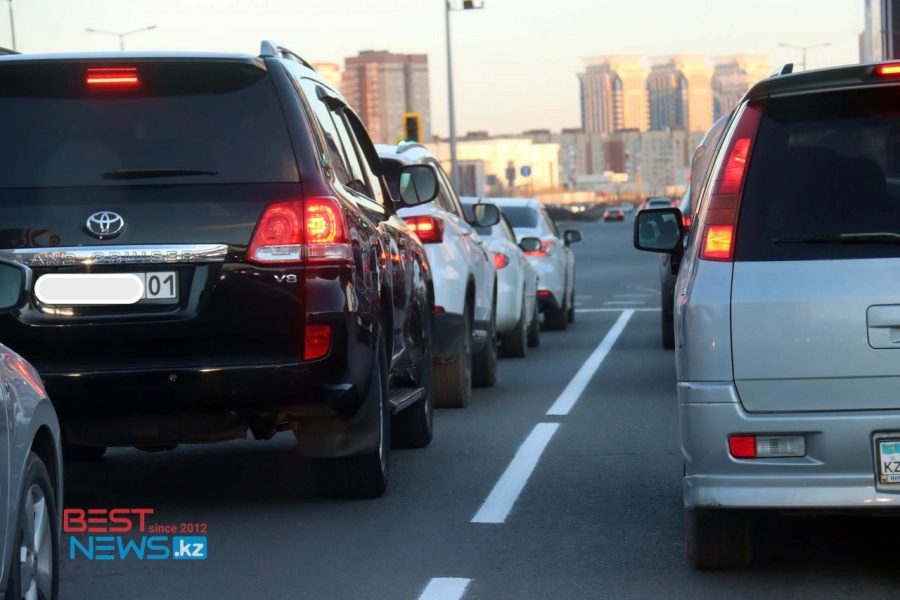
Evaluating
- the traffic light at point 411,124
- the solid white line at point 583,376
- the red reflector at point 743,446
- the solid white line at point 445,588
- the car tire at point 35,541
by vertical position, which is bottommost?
the solid white line at point 583,376

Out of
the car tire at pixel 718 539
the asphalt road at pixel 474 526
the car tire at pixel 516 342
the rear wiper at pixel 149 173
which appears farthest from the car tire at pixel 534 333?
the car tire at pixel 718 539

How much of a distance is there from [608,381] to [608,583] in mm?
6701

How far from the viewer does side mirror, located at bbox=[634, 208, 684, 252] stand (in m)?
6.08

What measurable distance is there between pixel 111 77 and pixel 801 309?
293 cm

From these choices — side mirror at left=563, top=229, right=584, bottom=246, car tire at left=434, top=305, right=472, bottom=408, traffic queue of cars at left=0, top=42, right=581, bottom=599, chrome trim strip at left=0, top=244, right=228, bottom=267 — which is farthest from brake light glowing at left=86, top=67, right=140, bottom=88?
side mirror at left=563, top=229, right=584, bottom=246

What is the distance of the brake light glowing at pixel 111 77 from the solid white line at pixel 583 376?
15.2ft

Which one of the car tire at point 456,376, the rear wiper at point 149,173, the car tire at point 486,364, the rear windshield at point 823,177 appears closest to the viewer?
the rear windshield at point 823,177

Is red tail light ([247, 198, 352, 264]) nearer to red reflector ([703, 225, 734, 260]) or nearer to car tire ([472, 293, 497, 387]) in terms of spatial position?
red reflector ([703, 225, 734, 260])

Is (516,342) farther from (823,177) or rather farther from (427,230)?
(823,177)

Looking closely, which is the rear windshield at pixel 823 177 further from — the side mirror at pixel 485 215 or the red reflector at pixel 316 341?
the side mirror at pixel 485 215

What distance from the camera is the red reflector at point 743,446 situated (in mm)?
4691

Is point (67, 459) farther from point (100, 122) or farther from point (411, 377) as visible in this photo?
point (100, 122)

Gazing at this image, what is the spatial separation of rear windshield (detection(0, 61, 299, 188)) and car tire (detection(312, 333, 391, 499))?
1.05m

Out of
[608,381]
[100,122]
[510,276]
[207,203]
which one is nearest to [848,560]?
[207,203]
